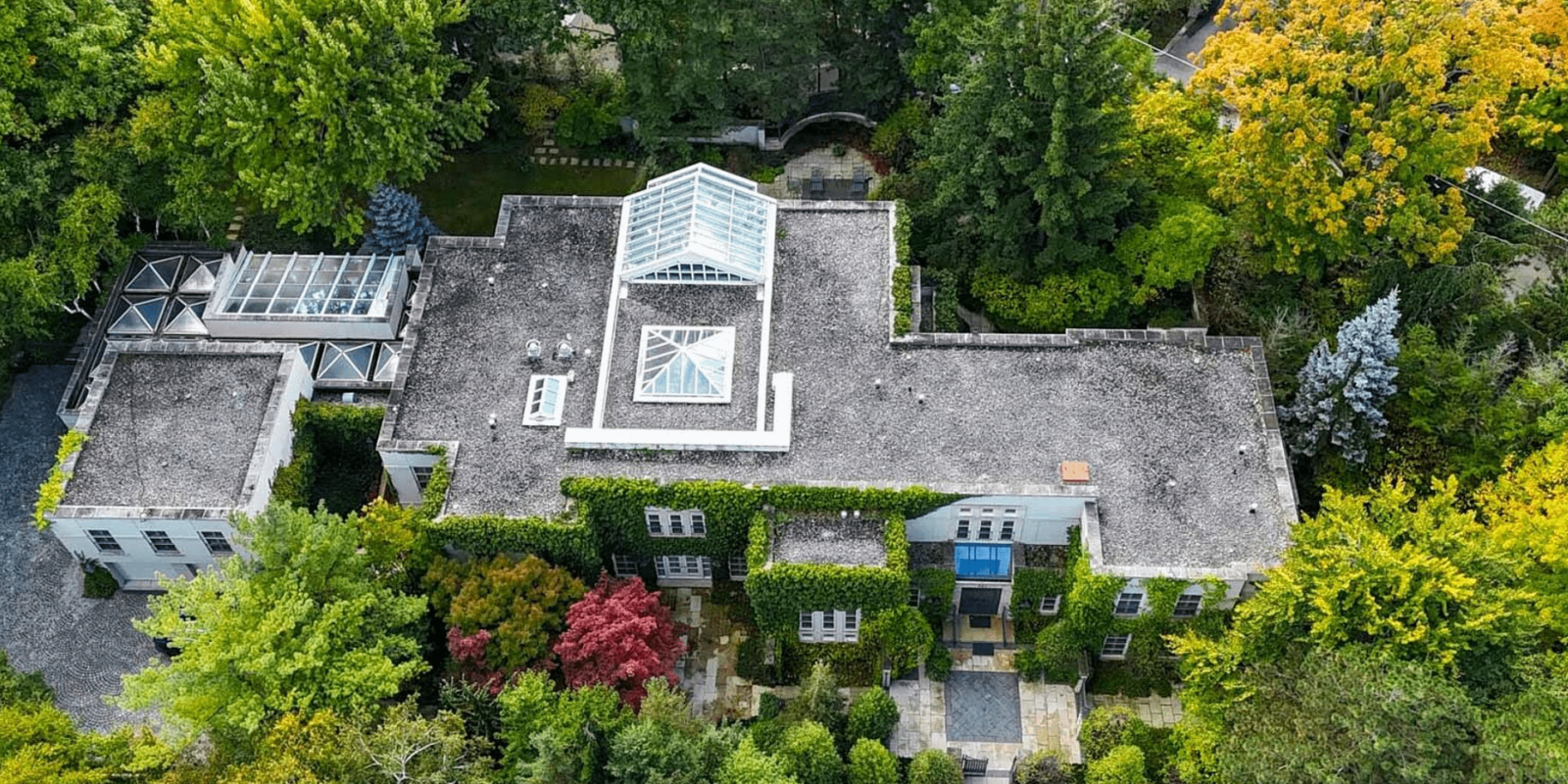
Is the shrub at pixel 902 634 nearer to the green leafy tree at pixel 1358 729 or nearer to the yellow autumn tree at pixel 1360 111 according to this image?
the green leafy tree at pixel 1358 729

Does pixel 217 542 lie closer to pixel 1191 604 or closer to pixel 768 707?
pixel 768 707

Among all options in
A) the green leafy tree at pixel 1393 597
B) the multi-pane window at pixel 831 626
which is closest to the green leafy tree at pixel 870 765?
the multi-pane window at pixel 831 626

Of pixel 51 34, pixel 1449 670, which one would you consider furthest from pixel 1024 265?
pixel 51 34

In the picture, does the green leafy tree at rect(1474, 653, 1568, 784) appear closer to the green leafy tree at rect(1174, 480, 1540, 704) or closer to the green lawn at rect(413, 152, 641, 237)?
the green leafy tree at rect(1174, 480, 1540, 704)

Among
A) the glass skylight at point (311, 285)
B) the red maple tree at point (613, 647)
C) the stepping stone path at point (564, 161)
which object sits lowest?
the red maple tree at point (613, 647)

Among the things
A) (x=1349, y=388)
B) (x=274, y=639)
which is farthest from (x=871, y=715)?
(x=1349, y=388)

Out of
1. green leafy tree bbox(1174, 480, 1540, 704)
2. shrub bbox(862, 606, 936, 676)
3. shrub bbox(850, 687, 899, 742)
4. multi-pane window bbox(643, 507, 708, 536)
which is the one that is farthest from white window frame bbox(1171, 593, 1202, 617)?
multi-pane window bbox(643, 507, 708, 536)
